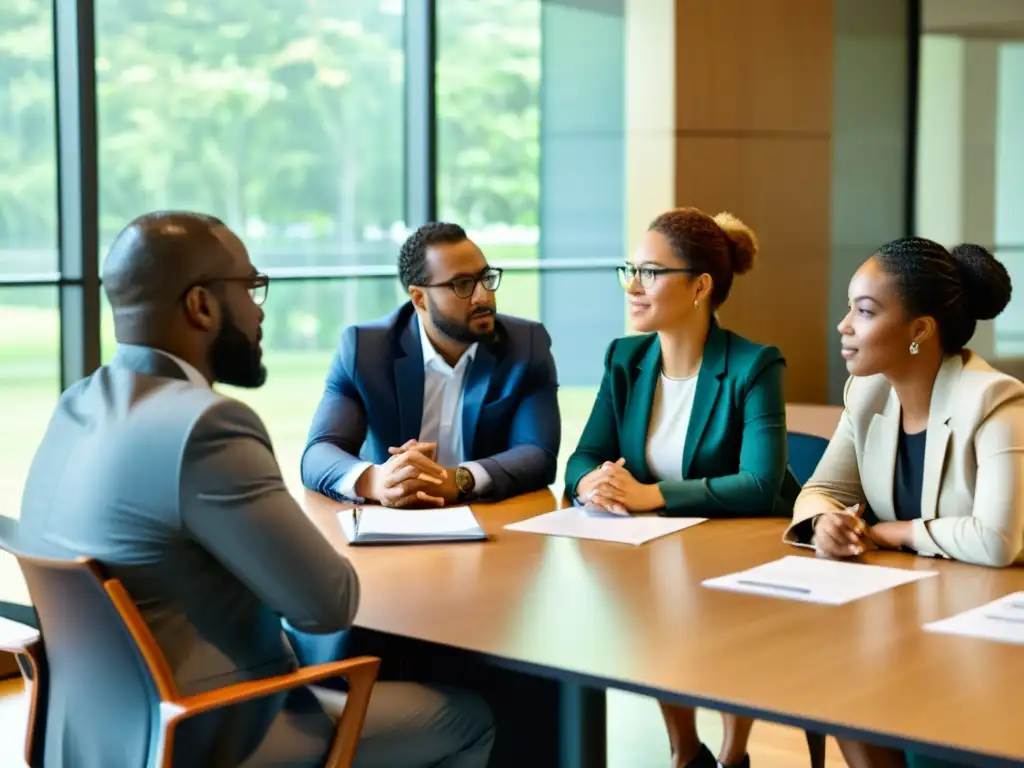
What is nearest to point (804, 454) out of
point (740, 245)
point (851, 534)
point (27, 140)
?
point (740, 245)

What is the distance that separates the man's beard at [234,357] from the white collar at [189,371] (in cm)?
3

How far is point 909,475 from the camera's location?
298 cm

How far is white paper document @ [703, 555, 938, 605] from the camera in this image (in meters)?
2.50

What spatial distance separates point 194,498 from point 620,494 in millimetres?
1394

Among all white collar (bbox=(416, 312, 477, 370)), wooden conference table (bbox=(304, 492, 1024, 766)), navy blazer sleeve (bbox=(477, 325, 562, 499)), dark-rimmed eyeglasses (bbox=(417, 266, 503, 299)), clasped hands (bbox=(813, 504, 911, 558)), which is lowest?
wooden conference table (bbox=(304, 492, 1024, 766))

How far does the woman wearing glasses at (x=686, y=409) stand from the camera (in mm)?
3258

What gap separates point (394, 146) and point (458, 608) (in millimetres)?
4418

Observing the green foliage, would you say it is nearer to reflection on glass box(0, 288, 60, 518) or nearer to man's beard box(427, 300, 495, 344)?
reflection on glass box(0, 288, 60, 518)

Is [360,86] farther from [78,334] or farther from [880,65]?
Result: [880,65]

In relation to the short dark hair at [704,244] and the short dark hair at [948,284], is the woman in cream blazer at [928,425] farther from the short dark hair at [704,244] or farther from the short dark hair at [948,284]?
the short dark hair at [704,244]

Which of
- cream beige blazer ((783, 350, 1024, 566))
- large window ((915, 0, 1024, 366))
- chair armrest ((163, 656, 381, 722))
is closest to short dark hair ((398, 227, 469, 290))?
cream beige blazer ((783, 350, 1024, 566))

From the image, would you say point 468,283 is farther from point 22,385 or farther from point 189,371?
point 22,385

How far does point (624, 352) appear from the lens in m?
3.59

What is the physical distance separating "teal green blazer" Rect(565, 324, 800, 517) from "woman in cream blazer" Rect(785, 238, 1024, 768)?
240 millimetres
